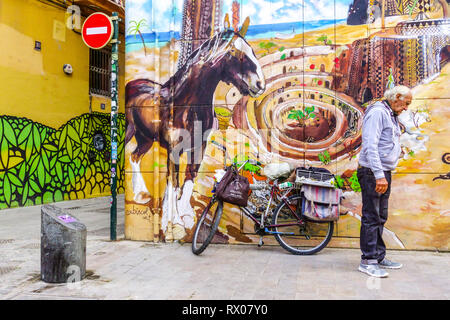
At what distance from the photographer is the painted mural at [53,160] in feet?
35.6

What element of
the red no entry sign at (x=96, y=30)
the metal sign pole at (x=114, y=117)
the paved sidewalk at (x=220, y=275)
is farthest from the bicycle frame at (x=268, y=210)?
the red no entry sign at (x=96, y=30)

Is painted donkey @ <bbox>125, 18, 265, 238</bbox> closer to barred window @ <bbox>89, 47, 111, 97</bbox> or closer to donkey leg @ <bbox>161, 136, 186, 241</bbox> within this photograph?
donkey leg @ <bbox>161, 136, 186, 241</bbox>

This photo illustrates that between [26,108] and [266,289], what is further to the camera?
[26,108]

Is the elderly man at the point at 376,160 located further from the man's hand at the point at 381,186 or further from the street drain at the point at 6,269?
the street drain at the point at 6,269

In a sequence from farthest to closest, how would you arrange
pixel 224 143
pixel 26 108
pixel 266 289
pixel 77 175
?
1. pixel 77 175
2. pixel 26 108
3. pixel 224 143
4. pixel 266 289

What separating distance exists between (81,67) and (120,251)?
8812 mm

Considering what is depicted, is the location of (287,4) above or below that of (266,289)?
above

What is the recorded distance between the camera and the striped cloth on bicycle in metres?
5.53

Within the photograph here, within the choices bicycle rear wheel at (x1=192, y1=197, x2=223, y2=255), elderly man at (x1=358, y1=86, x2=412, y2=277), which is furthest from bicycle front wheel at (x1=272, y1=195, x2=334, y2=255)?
elderly man at (x1=358, y1=86, x2=412, y2=277)

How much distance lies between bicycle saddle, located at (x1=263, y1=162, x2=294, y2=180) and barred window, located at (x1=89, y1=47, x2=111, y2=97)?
9.42 meters

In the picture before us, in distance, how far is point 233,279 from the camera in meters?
4.62

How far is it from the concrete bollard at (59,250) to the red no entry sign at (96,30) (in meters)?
2.99
